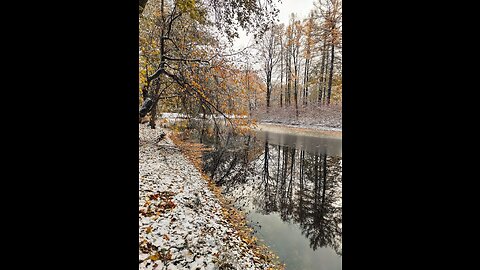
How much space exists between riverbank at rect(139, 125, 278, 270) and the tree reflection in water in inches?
41.8

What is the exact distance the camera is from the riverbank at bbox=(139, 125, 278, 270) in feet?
8.37

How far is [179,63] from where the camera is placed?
538 cm

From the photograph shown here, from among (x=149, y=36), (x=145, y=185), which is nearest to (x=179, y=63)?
(x=149, y=36)

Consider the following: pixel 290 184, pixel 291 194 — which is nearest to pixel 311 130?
pixel 290 184

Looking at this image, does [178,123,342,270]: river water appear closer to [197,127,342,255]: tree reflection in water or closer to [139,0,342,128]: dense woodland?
[197,127,342,255]: tree reflection in water

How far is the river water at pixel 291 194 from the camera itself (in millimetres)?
3488

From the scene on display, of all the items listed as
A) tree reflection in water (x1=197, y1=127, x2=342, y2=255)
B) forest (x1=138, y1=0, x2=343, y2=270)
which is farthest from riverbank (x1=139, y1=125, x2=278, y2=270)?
tree reflection in water (x1=197, y1=127, x2=342, y2=255)

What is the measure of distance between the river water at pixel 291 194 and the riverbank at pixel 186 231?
57cm

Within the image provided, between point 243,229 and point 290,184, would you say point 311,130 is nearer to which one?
point 290,184

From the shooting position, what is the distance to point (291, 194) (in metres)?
5.44
